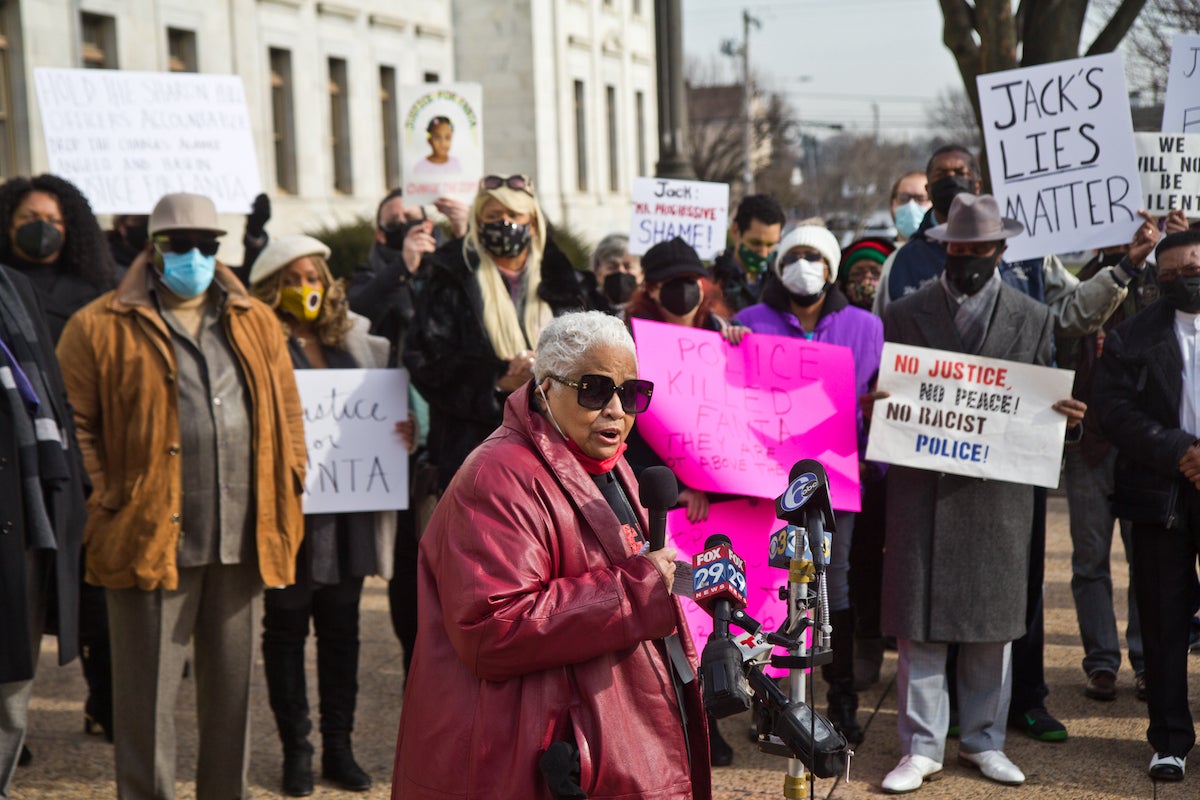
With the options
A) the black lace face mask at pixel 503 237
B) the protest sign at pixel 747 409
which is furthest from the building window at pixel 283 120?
the protest sign at pixel 747 409

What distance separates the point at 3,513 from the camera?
4773 mm

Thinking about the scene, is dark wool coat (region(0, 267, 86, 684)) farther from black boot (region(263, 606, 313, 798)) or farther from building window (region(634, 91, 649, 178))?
building window (region(634, 91, 649, 178))

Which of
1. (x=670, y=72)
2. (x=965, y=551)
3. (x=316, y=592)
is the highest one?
(x=670, y=72)

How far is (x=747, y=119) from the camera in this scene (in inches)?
2201

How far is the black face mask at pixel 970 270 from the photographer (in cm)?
542

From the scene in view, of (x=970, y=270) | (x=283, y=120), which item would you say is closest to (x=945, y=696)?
(x=970, y=270)

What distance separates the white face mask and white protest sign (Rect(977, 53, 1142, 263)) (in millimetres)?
892

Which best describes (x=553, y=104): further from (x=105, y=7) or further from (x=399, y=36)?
(x=105, y=7)

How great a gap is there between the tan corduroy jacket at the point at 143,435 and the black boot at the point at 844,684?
2.28 meters

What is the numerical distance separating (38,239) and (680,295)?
2.81 m

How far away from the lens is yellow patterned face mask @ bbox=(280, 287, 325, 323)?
583 cm

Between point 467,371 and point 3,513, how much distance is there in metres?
1.82

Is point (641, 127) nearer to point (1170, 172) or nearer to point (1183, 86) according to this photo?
point (1183, 86)

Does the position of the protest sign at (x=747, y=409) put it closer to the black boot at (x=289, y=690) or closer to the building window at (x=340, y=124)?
the black boot at (x=289, y=690)
